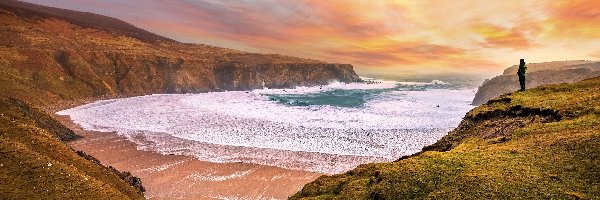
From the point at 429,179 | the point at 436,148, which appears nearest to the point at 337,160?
the point at 436,148

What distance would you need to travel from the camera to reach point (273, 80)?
554 ft

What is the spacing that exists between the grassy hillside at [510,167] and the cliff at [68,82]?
12842 millimetres

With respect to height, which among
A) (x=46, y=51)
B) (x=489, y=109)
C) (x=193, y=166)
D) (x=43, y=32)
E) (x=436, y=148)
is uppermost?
(x=43, y=32)

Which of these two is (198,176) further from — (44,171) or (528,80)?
(528,80)

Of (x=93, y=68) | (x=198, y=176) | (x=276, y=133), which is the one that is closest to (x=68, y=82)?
(x=93, y=68)

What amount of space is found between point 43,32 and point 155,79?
52880 mm

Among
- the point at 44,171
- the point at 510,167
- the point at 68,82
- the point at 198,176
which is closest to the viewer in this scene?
the point at 510,167

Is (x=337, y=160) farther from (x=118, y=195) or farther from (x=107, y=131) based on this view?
(x=107, y=131)

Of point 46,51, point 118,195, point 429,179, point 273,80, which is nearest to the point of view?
point 429,179

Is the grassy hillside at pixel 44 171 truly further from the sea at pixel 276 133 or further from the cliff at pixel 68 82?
the sea at pixel 276 133

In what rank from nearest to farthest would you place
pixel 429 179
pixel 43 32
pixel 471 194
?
pixel 471 194, pixel 429 179, pixel 43 32

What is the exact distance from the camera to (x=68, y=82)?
88500 millimetres

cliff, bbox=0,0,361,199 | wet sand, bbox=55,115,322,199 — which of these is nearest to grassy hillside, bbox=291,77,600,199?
cliff, bbox=0,0,361,199

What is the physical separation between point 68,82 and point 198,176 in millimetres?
75918
